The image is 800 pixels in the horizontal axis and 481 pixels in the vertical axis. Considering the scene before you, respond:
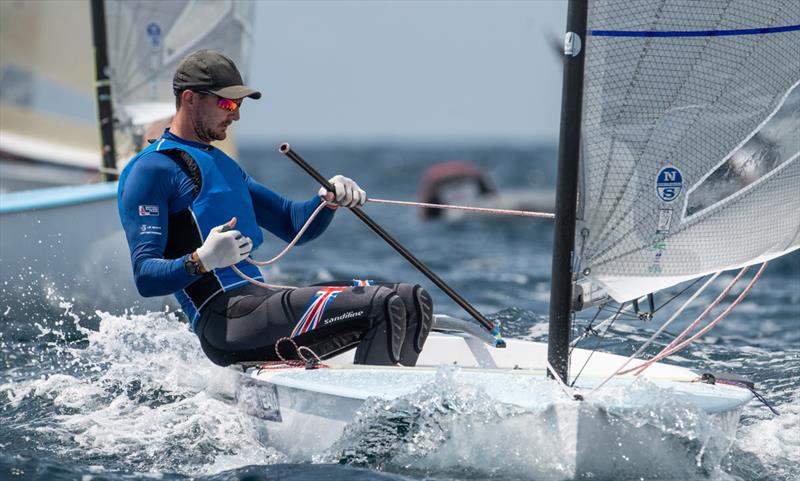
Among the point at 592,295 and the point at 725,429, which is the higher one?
the point at 592,295

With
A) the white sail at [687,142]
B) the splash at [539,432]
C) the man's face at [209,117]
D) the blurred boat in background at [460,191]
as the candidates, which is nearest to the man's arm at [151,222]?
the man's face at [209,117]

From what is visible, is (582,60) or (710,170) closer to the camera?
(582,60)

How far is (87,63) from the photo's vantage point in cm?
915

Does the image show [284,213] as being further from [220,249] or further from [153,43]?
[153,43]

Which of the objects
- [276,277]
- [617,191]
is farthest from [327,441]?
[276,277]

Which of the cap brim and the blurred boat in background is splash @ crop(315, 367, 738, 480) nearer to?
the cap brim

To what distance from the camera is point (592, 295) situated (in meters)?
3.26

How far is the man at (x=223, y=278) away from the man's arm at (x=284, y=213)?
29 cm

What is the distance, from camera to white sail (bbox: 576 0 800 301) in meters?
3.06

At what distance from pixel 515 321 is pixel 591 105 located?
96.4 inches

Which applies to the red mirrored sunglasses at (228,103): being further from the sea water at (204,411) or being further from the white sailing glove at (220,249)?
the sea water at (204,411)

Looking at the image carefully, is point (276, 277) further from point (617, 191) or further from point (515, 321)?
point (617, 191)

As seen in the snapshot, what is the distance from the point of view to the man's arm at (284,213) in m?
3.82

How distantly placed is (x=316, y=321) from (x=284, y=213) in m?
0.61
